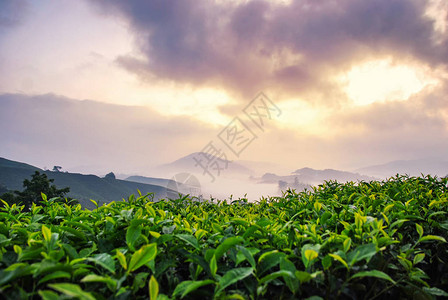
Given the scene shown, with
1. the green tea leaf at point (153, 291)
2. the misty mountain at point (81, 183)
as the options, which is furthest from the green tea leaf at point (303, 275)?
the misty mountain at point (81, 183)

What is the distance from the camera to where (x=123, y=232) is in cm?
171

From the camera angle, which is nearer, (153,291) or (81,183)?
(153,291)

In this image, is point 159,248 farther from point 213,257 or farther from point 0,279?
point 0,279

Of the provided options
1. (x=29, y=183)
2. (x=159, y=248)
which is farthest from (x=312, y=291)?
(x=29, y=183)

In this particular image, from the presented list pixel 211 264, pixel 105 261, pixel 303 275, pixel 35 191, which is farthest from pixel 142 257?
pixel 35 191

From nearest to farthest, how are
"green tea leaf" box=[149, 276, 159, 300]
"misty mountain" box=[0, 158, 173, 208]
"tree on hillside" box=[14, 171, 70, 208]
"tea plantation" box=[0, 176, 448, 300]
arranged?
"green tea leaf" box=[149, 276, 159, 300], "tea plantation" box=[0, 176, 448, 300], "tree on hillside" box=[14, 171, 70, 208], "misty mountain" box=[0, 158, 173, 208]

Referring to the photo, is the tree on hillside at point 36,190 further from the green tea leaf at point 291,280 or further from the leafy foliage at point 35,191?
the green tea leaf at point 291,280

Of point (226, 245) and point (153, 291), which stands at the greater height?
point (226, 245)

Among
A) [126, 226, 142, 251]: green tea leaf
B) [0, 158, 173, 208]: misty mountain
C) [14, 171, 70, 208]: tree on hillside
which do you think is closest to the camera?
[126, 226, 142, 251]: green tea leaf

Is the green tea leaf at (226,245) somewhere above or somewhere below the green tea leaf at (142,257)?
above

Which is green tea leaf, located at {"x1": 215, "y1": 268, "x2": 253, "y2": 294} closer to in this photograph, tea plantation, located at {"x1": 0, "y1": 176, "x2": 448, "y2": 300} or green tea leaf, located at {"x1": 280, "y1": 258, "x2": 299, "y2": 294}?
tea plantation, located at {"x1": 0, "y1": 176, "x2": 448, "y2": 300}

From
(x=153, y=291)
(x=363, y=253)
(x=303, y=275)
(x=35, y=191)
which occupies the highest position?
(x=363, y=253)

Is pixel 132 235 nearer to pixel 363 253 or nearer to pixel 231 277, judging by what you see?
pixel 231 277

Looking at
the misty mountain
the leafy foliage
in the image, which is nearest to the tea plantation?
the leafy foliage
